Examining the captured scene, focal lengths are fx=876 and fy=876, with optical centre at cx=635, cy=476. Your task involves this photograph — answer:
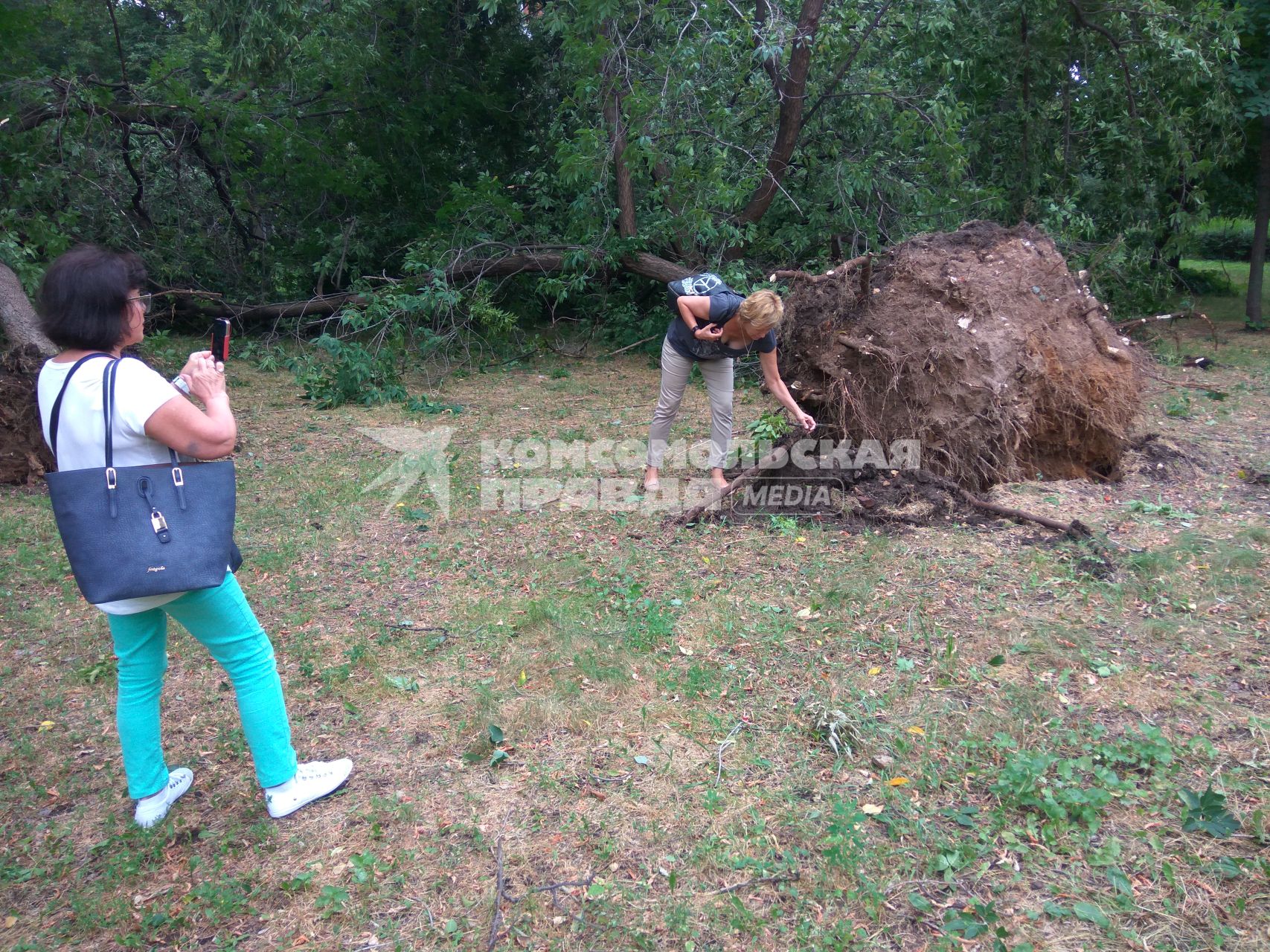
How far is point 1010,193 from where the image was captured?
1046cm

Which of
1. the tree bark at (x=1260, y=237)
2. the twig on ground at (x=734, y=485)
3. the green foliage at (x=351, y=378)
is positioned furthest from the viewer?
the tree bark at (x=1260, y=237)

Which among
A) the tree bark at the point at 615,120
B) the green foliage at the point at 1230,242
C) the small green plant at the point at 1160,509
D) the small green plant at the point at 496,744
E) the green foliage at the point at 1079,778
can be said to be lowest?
the small green plant at the point at 496,744

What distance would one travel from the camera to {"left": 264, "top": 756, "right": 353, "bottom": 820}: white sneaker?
274 cm

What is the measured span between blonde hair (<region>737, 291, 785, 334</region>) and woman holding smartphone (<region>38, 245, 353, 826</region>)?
2925 millimetres

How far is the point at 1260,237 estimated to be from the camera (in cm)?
1223

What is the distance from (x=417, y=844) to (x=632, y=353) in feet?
28.9

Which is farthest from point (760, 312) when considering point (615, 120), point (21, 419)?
point (21, 419)

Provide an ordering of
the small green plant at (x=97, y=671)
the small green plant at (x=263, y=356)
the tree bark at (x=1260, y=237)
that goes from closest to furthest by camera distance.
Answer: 1. the small green plant at (x=97, y=671)
2. the small green plant at (x=263, y=356)
3. the tree bark at (x=1260, y=237)

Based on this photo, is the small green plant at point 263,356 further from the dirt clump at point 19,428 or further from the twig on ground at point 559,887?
the twig on ground at point 559,887

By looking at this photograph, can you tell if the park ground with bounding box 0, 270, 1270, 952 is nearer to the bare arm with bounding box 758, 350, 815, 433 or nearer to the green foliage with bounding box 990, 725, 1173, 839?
the green foliage with bounding box 990, 725, 1173, 839

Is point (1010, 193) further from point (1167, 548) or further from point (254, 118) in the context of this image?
point (254, 118)

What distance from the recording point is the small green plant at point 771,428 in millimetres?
5453

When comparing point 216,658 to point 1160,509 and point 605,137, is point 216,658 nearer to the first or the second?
point 1160,509

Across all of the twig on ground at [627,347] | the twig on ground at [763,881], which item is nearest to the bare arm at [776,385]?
the twig on ground at [763,881]
